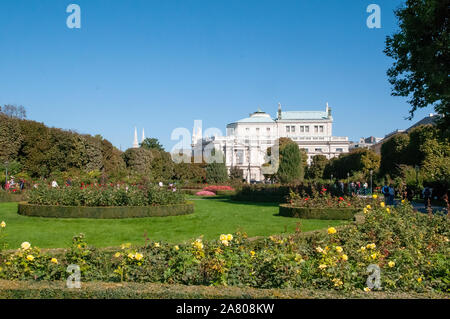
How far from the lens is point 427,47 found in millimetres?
12000

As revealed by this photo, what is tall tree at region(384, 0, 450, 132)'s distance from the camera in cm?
1172

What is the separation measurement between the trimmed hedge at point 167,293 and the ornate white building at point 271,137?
6824cm

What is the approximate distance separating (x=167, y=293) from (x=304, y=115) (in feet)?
263

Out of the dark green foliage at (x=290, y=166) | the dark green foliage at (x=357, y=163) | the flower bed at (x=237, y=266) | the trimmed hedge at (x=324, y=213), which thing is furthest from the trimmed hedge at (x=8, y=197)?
the dark green foliage at (x=357, y=163)

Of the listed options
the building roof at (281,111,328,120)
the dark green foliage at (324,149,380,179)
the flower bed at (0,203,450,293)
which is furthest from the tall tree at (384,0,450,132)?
the building roof at (281,111,328,120)

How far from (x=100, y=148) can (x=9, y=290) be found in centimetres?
3008

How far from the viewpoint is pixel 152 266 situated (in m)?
4.85

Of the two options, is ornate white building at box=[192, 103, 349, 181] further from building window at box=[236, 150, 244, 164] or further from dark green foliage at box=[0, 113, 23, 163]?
dark green foliage at box=[0, 113, 23, 163]

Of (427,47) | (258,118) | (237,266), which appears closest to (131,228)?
(237,266)

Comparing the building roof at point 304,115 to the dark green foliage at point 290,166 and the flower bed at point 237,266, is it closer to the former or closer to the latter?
the dark green foliage at point 290,166

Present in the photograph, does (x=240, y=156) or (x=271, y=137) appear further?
(x=271, y=137)

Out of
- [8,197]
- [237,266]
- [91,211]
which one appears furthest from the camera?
[8,197]

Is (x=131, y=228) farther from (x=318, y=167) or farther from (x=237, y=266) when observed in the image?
(x=318, y=167)

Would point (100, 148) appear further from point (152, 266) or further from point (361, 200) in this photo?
point (152, 266)
